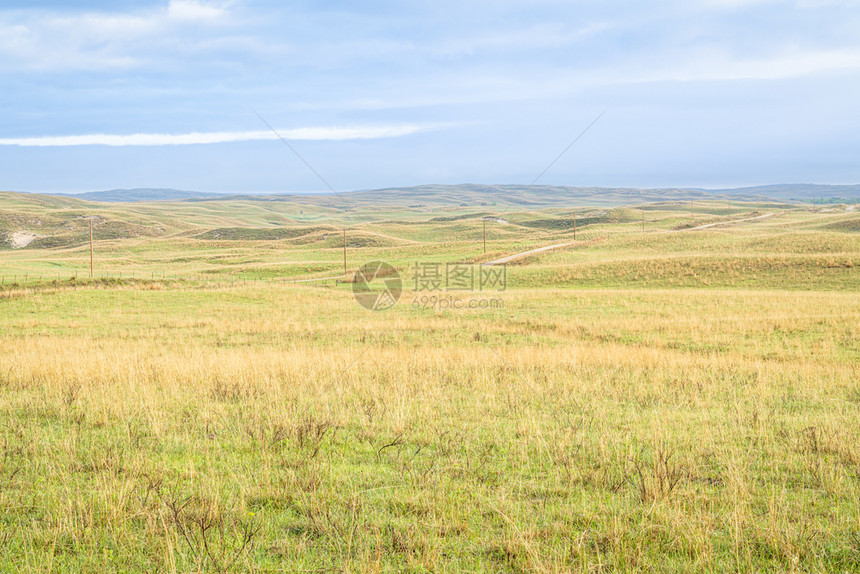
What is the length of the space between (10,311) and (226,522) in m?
30.9

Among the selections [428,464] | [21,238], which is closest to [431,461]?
[428,464]

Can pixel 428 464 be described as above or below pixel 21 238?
below

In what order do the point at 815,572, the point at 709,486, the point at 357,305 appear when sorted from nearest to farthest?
1. the point at 815,572
2. the point at 709,486
3. the point at 357,305

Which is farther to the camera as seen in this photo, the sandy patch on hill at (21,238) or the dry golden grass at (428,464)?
the sandy patch on hill at (21,238)

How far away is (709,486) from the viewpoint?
5.30m

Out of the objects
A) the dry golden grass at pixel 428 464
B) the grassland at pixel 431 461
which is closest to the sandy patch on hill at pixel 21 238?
the grassland at pixel 431 461

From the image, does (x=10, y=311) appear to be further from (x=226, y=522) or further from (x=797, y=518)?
(x=797, y=518)

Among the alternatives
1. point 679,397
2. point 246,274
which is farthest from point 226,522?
point 246,274

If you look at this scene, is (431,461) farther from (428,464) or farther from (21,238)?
(21,238)

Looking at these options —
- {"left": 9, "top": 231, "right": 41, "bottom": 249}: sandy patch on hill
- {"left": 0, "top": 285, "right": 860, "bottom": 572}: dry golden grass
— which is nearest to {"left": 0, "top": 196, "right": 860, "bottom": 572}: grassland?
{"left": 0, "top": 285, "right": 860, "bottom": 572}: dry golden grass

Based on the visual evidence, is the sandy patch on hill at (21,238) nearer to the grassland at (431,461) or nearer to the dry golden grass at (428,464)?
the grassland at (431,461)

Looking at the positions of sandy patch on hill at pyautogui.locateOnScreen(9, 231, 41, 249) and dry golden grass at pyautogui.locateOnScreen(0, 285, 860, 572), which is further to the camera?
sandy patch on hill at pyautogui.locateOnScreen(9, 231, 41, 249)

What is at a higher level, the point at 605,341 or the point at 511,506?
the point at 511,506

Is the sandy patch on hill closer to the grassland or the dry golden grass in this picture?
the grassland
